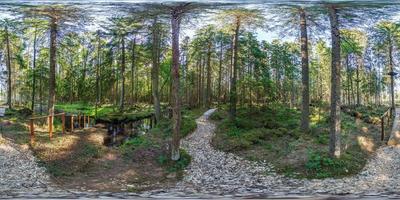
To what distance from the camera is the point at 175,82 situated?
2.07m

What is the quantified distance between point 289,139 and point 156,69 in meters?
0.75

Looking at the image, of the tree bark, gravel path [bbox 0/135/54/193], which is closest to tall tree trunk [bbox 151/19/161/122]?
the tree bark

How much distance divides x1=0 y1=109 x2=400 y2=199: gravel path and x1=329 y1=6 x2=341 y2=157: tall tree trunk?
18 centimetres

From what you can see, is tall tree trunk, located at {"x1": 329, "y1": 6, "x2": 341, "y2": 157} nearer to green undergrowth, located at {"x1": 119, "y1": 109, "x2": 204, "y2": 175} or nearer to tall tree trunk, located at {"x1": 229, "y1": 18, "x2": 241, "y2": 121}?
tall tree trunk, located at {"x1": 229, "y1": 18, "x2": 241, "y2": 121}

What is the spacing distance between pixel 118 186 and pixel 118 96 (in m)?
0.49

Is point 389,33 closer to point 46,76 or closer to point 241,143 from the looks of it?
point 241,143

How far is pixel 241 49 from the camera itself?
6.81 ft

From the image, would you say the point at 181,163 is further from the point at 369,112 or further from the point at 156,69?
the point at 369,112

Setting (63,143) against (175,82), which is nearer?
(63,143)

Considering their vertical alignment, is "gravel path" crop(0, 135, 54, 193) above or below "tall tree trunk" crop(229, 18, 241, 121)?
below

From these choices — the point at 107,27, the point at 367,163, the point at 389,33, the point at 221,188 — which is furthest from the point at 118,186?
the point at 389,33

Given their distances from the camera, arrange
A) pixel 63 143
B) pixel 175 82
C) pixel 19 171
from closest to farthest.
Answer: pixel 19 171 < pixel 63 143 < pixel 175 82

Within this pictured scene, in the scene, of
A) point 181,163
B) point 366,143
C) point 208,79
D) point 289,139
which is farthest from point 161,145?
point 366,143

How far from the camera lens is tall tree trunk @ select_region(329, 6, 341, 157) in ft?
6.59
